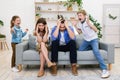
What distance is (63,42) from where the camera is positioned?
4.66m

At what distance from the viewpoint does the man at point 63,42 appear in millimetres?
4465

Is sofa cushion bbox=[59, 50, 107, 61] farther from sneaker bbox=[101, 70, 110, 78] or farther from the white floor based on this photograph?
sneaker bbox=[101, 70, 110, 78]

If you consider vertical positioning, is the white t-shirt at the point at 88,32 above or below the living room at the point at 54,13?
below

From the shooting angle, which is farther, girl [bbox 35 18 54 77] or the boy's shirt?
the boy's shirt

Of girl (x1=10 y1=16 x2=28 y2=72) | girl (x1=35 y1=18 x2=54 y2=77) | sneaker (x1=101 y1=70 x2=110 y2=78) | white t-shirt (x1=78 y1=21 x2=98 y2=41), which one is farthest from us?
girl (x1=10 y1=16 x2=28 y2=72)

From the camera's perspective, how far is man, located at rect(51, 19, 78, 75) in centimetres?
446

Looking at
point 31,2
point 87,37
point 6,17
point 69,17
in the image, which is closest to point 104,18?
point 69,17

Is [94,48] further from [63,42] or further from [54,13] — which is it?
[54,13]

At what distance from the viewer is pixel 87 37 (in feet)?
15.3

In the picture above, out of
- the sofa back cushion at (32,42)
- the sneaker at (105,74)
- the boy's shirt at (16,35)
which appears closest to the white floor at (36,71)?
the sneaker at (105,74)

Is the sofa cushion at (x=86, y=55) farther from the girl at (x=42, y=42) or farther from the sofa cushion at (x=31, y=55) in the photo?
the sofa cushion at (x=31, y=55)

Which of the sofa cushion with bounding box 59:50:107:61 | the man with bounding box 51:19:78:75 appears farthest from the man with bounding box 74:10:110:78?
the man with bounding box 51:19:78:75

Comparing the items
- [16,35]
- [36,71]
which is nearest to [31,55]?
[36,71]

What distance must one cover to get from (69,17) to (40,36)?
4460 mm
